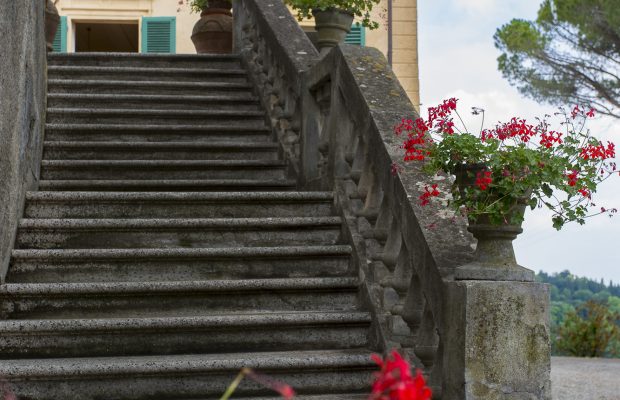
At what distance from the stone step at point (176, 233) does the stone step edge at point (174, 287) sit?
1.71ft

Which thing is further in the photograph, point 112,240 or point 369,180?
point 112,240

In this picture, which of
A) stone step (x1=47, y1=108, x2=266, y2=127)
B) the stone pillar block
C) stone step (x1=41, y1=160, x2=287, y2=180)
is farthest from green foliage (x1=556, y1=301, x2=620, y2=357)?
the stone pillar block

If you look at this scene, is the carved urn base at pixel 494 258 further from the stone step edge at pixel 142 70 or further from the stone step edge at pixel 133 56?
the stone step edge at pixel 133 56

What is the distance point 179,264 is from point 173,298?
0.31 m

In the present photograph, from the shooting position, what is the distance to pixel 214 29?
10547mm

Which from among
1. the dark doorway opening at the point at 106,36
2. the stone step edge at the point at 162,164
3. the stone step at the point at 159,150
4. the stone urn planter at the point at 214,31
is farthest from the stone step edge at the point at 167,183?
Answer: the dark doorway opening at the point at 106,36

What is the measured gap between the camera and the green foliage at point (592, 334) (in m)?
12.6

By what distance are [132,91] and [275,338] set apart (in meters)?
4.03

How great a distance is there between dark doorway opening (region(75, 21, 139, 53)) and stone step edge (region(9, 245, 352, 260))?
46.5ft

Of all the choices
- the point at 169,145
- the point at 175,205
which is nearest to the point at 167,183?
the point at 175,205

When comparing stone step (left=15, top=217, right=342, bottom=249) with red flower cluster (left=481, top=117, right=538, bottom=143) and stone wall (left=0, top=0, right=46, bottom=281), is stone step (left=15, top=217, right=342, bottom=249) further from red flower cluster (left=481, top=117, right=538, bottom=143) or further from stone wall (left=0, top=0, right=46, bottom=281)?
red flower cluster (left=481, top=117, right=538, bottom=143)

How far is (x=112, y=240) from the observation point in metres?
5.34

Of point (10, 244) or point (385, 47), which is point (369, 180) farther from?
point (385, 47)

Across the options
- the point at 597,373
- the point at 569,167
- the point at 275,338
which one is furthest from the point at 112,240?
the point at 597,373
